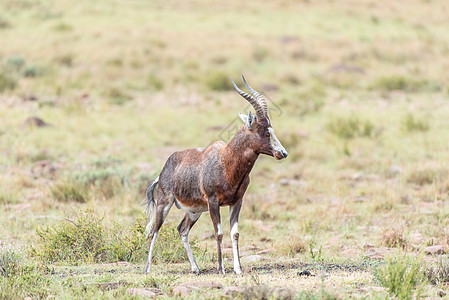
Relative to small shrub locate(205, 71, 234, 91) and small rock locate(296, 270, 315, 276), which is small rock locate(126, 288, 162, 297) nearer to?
small rock locate(296, 270, 315, 276)

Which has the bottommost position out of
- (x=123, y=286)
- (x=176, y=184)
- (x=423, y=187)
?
(x=423, y=187)

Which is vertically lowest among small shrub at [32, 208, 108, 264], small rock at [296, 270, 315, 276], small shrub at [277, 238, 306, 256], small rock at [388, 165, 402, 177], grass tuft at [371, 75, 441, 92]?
small rock at [388, 165, 402, 177]

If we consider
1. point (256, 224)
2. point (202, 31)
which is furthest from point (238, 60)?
point (256, 224)

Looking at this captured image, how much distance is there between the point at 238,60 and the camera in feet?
84.8

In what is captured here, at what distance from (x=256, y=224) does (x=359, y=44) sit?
2022 centimetres

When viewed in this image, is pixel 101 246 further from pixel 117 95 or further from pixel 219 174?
pixel 117 95

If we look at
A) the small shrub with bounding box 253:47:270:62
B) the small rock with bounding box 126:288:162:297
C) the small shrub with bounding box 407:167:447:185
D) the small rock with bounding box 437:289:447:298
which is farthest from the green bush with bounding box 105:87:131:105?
the small rock with bounding box 437:289:447:298

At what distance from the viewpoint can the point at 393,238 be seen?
837cm

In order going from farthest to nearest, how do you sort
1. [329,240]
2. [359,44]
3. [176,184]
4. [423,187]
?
[359,44]
[423,187]
[329,240]
[176,184]

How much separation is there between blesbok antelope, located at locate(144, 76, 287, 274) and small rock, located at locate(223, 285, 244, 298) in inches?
37.6

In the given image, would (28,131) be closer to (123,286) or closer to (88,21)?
(123,286)

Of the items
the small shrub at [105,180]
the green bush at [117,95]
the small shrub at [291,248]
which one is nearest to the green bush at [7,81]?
the green bush at [117,95]

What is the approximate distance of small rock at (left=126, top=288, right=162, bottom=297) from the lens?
17.6 feet

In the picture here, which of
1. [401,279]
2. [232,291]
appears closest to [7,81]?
[232,291]
